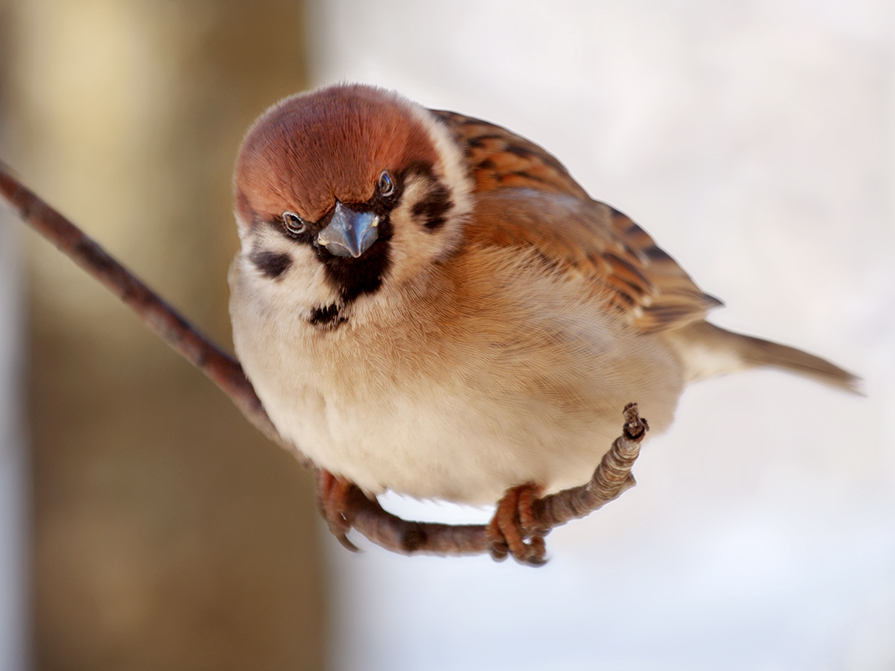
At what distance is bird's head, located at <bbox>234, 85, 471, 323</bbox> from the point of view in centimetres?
59

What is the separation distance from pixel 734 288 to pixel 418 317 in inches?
18.2

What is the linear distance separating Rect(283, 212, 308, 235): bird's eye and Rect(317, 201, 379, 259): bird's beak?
0.02 metres

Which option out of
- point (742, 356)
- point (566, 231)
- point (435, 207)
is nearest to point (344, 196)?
point (435, 207)

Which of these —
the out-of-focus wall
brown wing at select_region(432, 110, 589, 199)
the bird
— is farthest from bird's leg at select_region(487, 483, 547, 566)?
the out-of-focus wall

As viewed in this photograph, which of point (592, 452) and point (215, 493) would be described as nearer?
point (592, 452)

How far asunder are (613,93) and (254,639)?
1.09m

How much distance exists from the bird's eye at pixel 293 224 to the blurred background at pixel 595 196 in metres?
0.28

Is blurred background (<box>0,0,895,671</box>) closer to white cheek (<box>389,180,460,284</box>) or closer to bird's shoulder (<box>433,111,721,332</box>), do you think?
bird's shoulder (<box>433,111,721,332</box>)

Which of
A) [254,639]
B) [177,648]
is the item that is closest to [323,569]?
[254,639]

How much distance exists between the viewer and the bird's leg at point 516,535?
2.15 feet

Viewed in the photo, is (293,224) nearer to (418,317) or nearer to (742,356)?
(418,317)

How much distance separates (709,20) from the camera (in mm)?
1115

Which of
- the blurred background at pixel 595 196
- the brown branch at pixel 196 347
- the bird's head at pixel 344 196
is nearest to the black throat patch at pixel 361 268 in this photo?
the bird's head at pixel 344 196

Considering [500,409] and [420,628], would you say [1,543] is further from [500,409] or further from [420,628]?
[500,409]
